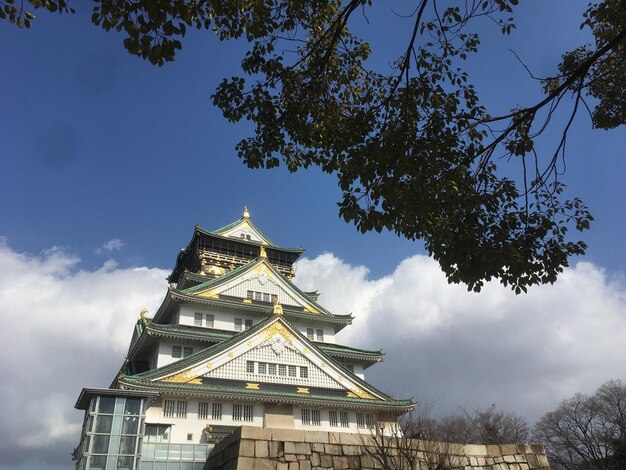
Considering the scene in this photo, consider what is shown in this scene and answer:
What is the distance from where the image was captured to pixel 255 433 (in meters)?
13.3

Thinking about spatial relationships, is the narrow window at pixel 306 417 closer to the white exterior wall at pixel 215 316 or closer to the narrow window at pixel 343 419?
the narrow window at pixel 343 419

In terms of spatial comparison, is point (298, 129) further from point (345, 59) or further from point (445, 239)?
point (445, 239)

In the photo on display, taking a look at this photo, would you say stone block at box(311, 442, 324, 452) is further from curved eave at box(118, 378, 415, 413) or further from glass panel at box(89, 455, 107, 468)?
curved eave at box(118, 378, 415, 413)

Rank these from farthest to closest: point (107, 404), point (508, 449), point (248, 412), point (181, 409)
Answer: point (248, 412) → point (181, 409) → point (107, 404) → point (508, 449)

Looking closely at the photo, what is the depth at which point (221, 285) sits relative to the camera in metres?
33.8

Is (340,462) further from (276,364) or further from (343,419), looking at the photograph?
(343,419)

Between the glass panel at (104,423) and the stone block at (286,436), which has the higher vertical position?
the glass panel at (104,423)

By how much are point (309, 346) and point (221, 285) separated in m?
7.94

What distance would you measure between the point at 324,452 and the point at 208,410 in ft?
46.0

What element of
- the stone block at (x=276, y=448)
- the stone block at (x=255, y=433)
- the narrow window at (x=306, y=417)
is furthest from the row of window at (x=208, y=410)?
the stone block at (x=276, y=448)

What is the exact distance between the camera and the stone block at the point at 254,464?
12703 millimetres

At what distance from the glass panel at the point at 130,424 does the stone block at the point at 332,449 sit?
852 cm

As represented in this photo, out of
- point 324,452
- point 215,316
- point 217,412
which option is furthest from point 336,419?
point 324,452

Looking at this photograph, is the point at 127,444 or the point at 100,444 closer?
the point at 100,444
